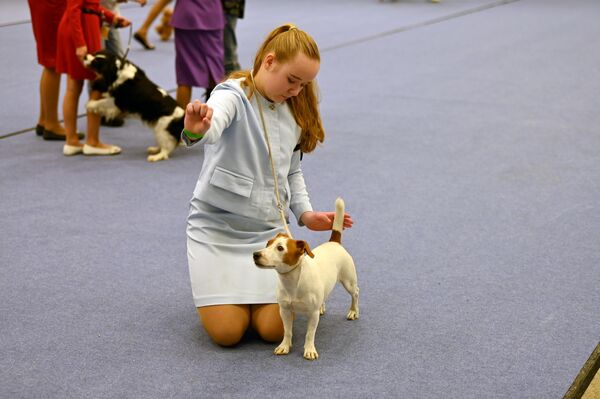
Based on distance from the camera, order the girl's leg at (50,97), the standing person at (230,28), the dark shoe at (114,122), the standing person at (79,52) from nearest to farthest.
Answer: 1. the standing person at (79,52)
2. the girl's leg at (50,97)
3. the dark shoe at (114,122)
4. the standing person at (230,28)

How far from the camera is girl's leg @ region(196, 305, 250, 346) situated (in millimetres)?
2355

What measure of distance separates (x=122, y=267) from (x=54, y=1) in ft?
6.50

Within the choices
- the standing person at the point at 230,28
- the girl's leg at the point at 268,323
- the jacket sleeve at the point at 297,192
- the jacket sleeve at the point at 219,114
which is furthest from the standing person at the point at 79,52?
the girl's leg at the point at 268,323

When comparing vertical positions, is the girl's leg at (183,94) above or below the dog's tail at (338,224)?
below

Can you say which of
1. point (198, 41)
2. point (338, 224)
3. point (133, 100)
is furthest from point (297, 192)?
point (198, 41)

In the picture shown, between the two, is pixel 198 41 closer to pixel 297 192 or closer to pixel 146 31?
pixel 297 192

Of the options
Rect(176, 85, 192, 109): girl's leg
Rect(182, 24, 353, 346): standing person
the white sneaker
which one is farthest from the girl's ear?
Rect(176, 85, 192, 109): girl's leg

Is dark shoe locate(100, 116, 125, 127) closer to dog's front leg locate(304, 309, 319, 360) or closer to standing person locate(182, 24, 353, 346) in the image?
standing person locate(182, 24, 353, 346)

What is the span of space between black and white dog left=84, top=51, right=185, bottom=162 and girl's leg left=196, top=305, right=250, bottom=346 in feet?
6.47

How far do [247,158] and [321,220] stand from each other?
29 cm

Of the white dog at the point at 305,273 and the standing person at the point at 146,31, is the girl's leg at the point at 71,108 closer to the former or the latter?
the white dog at the point at 305,273

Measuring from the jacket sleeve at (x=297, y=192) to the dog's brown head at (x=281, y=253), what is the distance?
39 cm

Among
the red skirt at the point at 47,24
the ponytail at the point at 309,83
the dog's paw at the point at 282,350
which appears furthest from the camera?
the red skirt at the point at 47,24

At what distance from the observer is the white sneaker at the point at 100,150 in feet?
14.2
